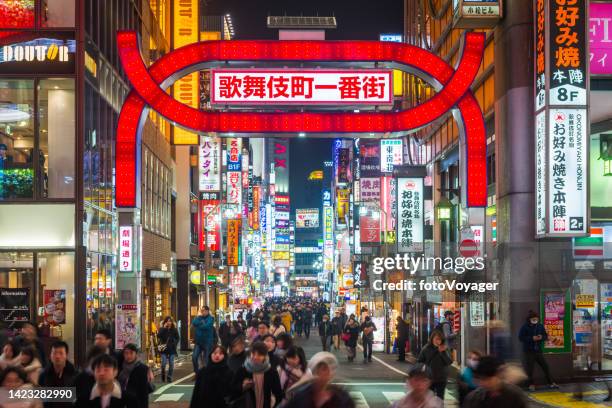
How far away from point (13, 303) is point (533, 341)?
13419mm

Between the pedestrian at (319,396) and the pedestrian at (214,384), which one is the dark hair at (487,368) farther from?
the pedestrian at (214,384)

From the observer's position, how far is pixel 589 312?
24.1 m

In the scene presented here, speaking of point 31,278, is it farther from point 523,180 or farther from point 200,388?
point 200,388

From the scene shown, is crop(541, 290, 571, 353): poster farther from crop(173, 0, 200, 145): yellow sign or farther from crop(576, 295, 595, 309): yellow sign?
crop(173, 0, 200, 145): yellow sign

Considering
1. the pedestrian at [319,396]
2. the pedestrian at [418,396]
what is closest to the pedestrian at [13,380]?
the pedestrian at [319,396]

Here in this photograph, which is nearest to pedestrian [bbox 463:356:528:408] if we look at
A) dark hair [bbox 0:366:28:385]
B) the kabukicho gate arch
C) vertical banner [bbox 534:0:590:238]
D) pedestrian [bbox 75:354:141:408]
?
pedestrian [bbox 75:354:141:408]

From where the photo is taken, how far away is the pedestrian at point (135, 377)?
11250mm

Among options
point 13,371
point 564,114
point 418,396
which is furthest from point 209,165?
point 418,396

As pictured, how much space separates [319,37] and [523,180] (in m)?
6.31

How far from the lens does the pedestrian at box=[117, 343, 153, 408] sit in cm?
1125

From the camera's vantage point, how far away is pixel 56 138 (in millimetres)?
26125

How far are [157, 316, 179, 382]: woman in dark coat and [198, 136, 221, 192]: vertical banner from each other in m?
23.3

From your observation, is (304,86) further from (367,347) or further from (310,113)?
(367,347)

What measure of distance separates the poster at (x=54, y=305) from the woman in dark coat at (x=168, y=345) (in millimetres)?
2939
